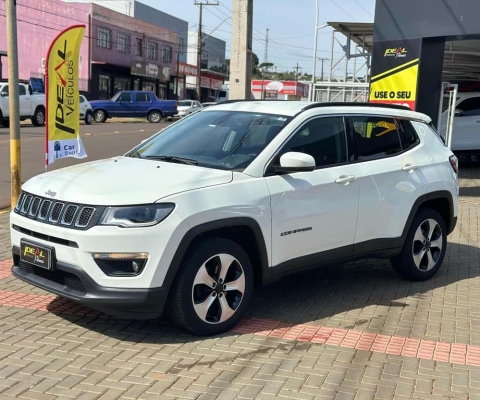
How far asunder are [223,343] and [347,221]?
Answer: 169 cm

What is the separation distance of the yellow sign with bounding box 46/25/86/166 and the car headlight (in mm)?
4581

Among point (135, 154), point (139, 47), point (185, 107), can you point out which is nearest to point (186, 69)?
point (139, 47)

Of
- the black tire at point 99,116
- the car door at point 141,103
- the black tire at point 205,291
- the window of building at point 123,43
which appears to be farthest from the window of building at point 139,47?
the black tire at point 205,291

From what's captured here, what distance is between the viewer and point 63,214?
4.41 metres

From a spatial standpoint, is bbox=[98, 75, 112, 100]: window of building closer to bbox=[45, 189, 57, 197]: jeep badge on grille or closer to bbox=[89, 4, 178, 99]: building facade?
bbox=[89, 4, 178, 99]: building facade

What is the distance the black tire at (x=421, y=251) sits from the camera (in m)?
6.30

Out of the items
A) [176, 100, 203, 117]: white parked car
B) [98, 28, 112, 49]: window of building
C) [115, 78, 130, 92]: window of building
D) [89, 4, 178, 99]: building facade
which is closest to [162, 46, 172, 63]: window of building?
[89, 4, 178, 99]: building facade

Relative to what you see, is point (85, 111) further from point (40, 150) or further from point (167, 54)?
point (167, 54)

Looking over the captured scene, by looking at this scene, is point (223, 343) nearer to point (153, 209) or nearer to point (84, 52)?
point (153, 209)

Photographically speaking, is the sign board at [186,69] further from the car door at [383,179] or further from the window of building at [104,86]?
the car door at [383,179]

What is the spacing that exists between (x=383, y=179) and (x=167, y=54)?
185ft

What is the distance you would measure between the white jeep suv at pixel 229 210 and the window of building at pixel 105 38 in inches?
1782

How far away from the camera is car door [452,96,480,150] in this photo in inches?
638

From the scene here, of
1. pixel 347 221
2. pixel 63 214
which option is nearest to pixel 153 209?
pixel 63 214
